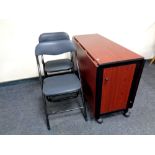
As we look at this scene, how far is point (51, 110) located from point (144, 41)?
216 centimetres

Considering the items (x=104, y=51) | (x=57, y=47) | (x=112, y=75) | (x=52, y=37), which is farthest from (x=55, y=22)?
(x=112, y=75)

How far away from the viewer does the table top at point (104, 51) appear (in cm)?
144

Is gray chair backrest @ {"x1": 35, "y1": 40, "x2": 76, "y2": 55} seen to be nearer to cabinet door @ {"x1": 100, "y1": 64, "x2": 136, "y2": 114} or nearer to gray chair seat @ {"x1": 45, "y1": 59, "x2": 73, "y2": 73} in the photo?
gray chair seat @ {"x1": 45, "y1": 59, "x2": 73, "y2": 73}

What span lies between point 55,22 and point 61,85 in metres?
1.12

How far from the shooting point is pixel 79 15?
230 centimetres

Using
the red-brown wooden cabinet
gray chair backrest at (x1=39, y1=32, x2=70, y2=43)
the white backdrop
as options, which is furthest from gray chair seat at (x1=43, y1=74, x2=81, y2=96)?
the white backdrop

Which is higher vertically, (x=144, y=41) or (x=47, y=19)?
(x=47, y=19)

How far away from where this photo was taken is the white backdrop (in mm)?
2105

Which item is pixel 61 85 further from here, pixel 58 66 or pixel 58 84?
pixel 58 66

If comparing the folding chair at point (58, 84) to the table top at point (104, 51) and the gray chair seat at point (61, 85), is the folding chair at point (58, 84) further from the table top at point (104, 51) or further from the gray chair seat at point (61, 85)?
the table top at point (104, 51)

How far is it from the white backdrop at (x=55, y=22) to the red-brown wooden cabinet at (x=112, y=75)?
749 mm
